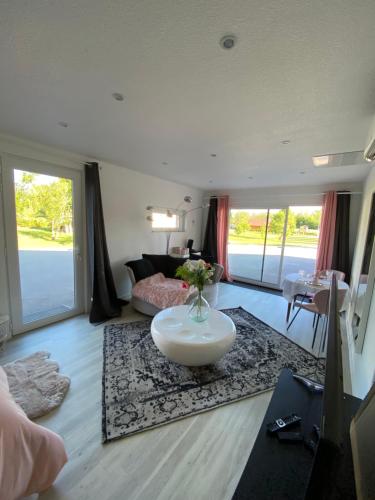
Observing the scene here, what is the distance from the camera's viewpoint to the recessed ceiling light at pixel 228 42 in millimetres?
1051

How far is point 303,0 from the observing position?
864 mm

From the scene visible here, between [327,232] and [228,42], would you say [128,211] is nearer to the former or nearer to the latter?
[228,42]

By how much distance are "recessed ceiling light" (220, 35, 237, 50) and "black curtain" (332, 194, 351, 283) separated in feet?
13.7

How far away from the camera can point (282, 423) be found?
90cm

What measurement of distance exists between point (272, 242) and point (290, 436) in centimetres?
479

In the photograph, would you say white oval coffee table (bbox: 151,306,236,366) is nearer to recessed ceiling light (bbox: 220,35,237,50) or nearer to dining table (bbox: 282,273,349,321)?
dining table (bbox: 282,273,349,321)

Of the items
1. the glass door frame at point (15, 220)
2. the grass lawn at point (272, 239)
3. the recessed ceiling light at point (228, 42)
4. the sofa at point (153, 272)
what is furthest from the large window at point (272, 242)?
the recessed ceiling light at point (228, 42)

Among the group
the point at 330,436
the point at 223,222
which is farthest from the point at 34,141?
the point at 223,222

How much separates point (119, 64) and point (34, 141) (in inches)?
79.3

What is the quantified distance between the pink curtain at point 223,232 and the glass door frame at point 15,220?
141 inches

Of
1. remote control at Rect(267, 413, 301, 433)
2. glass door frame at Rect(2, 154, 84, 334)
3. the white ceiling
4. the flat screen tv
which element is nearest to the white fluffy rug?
glass door frame at Rect(2, 154, 84, 334)

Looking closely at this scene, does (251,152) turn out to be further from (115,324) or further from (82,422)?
(82,422)

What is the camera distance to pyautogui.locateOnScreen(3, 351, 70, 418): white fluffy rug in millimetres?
1705

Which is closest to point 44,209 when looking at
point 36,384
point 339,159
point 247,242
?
point 36,384
